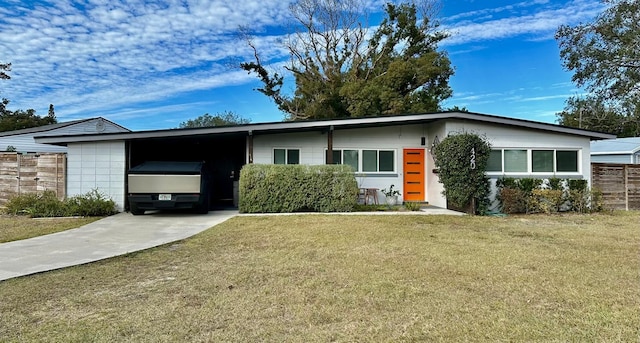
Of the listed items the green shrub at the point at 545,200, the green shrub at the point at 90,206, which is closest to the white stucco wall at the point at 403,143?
the green shrub at the point at 545,200

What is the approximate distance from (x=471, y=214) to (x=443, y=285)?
6.98 m

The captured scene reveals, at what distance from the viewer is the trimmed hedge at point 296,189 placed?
10.5 meters

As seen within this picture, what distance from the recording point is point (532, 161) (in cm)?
1221

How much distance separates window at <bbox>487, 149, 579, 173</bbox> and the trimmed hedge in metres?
5.01

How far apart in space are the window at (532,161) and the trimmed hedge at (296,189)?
5012 mm

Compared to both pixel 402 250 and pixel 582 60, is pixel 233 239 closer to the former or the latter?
pixel 402 250

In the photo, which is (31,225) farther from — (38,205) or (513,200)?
(513,200)

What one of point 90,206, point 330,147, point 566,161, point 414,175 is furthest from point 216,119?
point 566,161

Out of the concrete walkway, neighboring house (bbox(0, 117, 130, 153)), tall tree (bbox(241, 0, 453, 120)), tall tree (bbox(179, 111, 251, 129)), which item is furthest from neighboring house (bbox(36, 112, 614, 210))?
tall tree (bbox(179, 111, 251, 129))

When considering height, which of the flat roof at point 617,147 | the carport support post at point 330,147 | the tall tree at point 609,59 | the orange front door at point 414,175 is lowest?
the orange front door at point 414,175

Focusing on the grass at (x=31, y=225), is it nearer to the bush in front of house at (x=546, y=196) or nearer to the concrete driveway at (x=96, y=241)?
the concrete driveway at (x=96, y=241)

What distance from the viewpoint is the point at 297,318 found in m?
3.19

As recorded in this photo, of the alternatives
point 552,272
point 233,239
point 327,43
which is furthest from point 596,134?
point 327,43

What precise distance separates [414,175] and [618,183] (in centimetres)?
666
